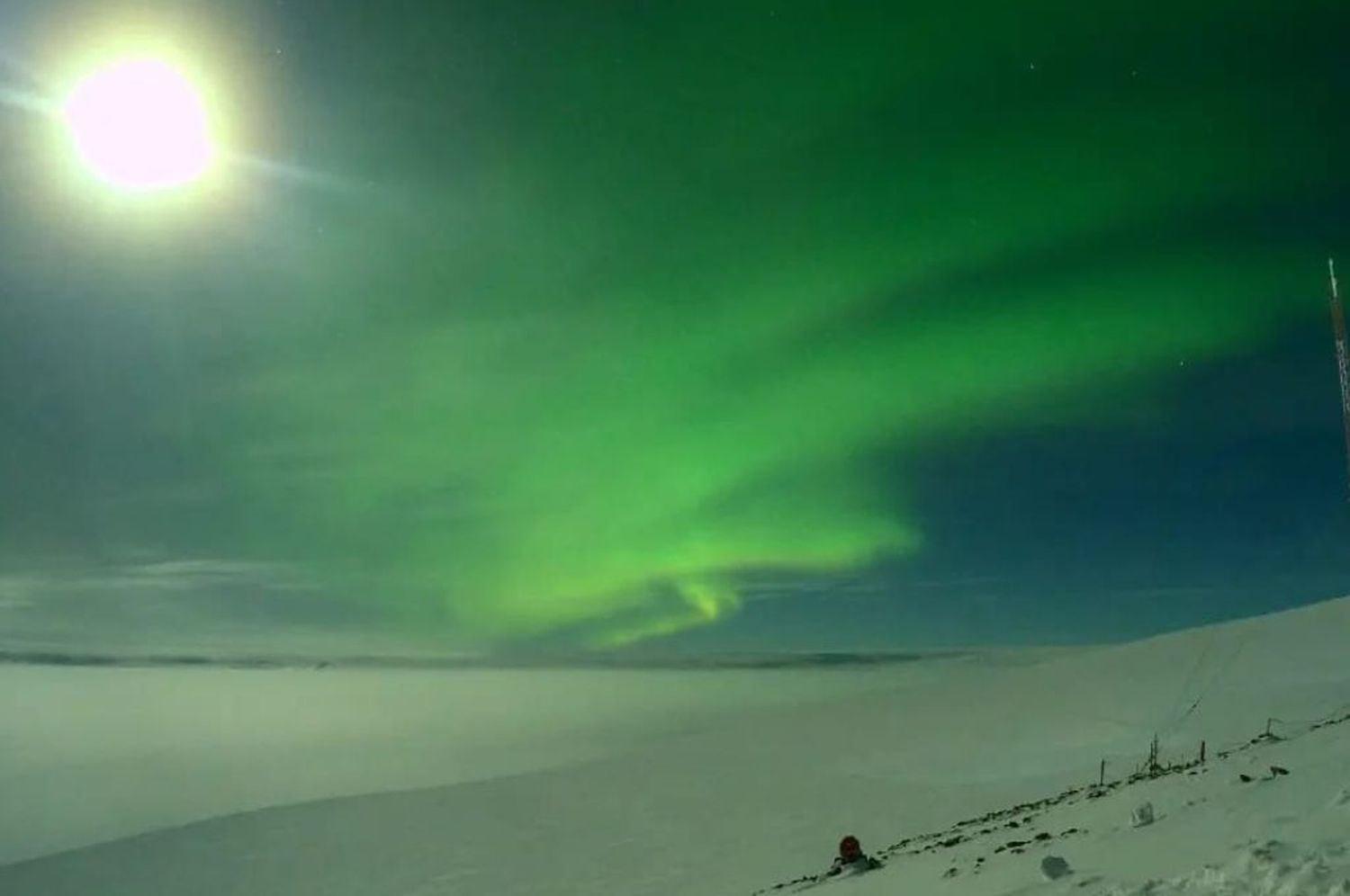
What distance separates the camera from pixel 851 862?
55.6 feet

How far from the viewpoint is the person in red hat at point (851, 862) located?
54.6 ft

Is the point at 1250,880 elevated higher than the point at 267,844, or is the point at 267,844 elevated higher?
the point at 267,844

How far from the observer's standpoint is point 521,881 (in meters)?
25.5

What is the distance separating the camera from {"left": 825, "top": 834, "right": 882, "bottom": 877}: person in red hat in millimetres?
16656

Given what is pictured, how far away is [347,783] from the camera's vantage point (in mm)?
51625

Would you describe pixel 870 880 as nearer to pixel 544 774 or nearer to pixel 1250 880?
pixel 1250 880

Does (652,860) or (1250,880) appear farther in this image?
(652,860)

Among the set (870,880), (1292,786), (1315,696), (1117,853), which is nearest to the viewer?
(1117,853)

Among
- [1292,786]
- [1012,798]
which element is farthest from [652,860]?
[1292,786]

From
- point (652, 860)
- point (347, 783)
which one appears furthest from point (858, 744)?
point (347, 783)

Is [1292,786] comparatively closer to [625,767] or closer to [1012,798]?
[1012,798]

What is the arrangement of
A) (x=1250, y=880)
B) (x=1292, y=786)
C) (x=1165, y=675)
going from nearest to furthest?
(x=1250, y=880) < (x=1292, y=786) < (x=1165, y=675)

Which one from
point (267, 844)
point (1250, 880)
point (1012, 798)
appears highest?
point (267, 844)

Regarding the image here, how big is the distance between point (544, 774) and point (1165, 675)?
1047 inches
